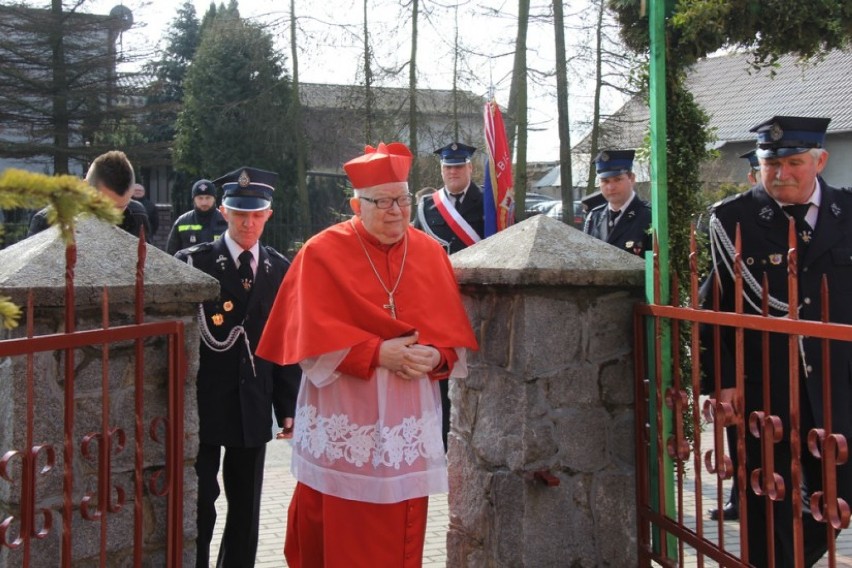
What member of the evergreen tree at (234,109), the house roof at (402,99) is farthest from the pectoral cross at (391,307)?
the evergreen tree at (234,109)

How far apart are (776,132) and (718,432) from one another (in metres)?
1.23

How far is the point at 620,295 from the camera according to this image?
4.12 m

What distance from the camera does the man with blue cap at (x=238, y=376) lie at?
461 cm

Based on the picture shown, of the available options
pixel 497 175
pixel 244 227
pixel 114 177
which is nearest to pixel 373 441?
pixel 244 227

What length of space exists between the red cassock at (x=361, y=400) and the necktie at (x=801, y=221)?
131cm

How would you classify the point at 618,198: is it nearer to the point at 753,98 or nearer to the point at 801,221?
the point at 801,221

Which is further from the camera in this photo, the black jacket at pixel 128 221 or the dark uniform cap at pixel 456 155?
the dark uniform cap at pixel 456 155

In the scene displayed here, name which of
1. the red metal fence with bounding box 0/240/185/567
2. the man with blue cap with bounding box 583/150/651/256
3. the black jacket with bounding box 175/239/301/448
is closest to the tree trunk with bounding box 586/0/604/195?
the man with blue cap with bounding box 583/150/651/256

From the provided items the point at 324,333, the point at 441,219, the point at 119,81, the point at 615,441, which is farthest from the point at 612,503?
the point at 119,81

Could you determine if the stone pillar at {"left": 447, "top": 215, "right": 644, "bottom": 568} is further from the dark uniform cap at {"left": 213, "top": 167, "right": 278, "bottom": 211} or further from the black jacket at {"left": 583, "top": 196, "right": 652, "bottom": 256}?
the black jacket at {"left": 583, "top": 196, "right": 652, "bottom": 256}

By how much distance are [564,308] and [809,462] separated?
110 cm

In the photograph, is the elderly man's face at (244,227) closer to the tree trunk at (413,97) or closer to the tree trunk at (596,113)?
the tree trunk at (596,113)

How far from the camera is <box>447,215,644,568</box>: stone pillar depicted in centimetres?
405

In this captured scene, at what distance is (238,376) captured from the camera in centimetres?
464
